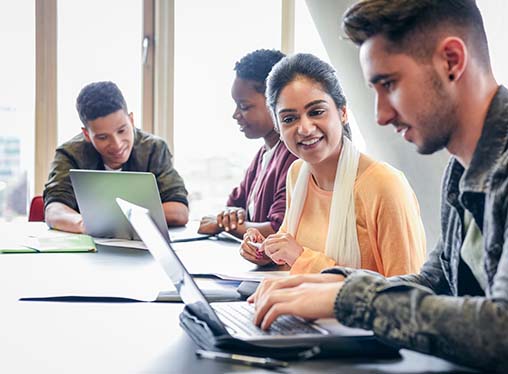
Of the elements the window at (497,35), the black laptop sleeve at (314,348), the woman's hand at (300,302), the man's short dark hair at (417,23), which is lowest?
the black laptop sleeve at (314,348)

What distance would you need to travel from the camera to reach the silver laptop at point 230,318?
0.98 metres

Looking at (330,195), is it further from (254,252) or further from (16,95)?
(16,95)

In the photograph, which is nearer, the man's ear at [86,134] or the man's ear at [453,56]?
the man's ear at [453,56]

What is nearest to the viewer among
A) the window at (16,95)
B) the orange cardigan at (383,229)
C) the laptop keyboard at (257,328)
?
the laptop keyboard at (257,328)

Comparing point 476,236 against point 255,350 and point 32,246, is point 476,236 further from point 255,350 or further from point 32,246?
point 32,246

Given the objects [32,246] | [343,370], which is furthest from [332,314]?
[32,246]

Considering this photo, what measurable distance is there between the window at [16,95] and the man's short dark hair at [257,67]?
68.4 inches

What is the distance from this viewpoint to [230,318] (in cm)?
112

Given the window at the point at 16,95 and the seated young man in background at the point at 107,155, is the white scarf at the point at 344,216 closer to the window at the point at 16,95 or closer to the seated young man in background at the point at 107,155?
the seated young man in background at the point at 107,155

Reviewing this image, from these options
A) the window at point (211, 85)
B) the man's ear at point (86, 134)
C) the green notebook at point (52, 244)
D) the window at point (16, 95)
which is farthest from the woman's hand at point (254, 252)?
the window at point (16, 95)

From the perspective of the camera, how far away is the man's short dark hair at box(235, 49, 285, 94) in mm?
2701

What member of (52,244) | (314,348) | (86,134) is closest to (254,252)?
(52,244)

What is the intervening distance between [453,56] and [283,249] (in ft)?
2.67

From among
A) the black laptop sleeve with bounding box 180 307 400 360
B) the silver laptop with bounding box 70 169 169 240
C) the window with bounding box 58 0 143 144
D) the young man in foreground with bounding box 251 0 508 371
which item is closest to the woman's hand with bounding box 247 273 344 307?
the young man in foreground with bounding box 251 0 508 371
